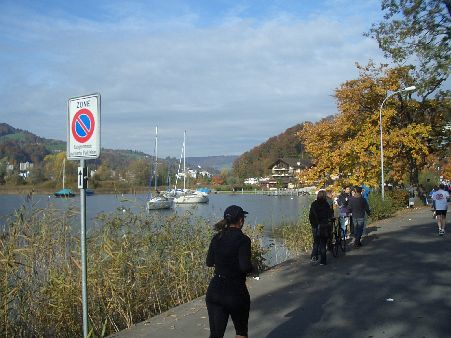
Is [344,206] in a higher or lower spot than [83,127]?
lower

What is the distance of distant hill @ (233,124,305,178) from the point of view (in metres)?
117

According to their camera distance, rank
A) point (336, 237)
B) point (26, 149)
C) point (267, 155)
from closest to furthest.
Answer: point (336, 237), point (26, 149), point (267, 155)

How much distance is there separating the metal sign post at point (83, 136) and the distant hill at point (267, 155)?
108 m

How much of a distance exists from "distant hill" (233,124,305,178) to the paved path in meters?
102

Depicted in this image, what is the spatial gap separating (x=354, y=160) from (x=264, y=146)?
9589 centimetres

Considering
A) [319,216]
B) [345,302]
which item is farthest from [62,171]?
[345,302]

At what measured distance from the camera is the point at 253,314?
755cm

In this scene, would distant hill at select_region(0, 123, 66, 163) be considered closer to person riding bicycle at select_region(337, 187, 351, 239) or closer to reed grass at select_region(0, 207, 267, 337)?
reed grass at select_region(0, 207, 267, 337)

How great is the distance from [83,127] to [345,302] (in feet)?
15.7

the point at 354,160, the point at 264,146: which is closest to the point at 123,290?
the point at 354,160

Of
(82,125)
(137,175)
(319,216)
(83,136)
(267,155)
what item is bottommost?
(319,216)

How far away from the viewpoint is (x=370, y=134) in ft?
108

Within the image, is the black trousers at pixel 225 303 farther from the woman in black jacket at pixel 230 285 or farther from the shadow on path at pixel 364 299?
the shadow on path at pixel 364 299

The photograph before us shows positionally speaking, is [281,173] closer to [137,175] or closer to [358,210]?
[137,175]
